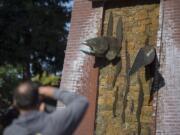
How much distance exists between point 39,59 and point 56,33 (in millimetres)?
1547

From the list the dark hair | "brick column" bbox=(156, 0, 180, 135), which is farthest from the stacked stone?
the dark hair

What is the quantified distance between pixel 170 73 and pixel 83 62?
1.96m

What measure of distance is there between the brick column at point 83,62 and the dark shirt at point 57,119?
7.34m

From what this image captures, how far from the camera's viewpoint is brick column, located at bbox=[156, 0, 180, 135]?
1091 cm

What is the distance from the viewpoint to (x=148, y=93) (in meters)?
11.4

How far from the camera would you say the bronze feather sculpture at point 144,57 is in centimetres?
1131

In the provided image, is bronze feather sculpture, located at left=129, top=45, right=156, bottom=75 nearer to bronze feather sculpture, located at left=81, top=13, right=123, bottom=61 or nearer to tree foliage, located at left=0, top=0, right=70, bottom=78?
bronze feather sculpture, located at left=81, top=13, right=123, bottom=61

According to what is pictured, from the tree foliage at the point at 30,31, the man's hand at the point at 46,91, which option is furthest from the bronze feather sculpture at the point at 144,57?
the tree foliage at the point at 30,31

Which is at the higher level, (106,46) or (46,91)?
(106,46)

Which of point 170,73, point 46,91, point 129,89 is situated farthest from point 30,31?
point 46,91

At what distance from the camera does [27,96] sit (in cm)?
440

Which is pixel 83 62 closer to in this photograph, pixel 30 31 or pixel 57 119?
pixel 57 119

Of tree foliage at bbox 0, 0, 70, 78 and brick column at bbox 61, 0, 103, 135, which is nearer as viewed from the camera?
brick column at bbox 61, 0, 103, 135

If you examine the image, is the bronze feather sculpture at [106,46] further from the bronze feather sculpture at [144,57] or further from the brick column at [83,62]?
the bronze feather sculpture at [144,57]
